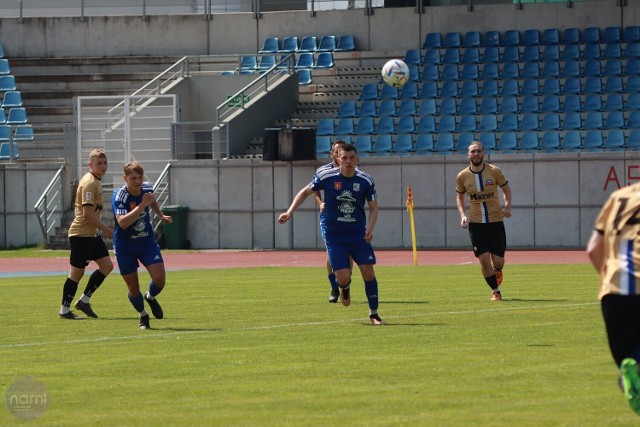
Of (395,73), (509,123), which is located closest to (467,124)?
(509,123)

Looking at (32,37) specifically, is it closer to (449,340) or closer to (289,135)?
(289,135)

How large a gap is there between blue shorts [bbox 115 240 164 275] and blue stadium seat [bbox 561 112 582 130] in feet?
75.4

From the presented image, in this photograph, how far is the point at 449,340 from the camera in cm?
1320

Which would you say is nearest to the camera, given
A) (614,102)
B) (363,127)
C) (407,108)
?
(614,102)

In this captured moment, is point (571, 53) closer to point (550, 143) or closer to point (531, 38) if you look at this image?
point (531, 38)

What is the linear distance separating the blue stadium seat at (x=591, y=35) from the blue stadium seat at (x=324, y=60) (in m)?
8.02

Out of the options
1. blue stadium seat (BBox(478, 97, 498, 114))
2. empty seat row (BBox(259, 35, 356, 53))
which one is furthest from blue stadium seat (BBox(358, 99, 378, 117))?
empty seat row (BBox(259, 35, 356, 53))

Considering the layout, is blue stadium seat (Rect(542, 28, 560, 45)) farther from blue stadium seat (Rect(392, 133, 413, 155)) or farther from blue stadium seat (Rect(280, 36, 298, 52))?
blue stadium seat (Rect(280, 36, 298, 52))

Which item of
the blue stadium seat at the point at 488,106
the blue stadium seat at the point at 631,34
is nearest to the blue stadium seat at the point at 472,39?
the blue stadium seat at the point at 488,106

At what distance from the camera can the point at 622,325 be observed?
25.2ft

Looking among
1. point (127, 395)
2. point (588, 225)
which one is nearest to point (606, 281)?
point (127, 395)

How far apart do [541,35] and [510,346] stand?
29.4 metres

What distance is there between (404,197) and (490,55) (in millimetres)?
7354

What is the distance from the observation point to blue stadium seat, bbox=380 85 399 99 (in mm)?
40031
